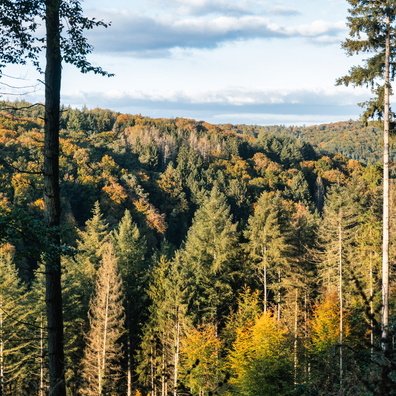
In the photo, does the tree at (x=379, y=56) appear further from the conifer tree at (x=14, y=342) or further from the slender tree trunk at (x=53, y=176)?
the conifer tree at (x=14, y=342)

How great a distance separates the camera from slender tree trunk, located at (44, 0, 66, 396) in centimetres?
643

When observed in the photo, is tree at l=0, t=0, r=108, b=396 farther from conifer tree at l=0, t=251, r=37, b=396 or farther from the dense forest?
conifer tree at l=0, t=251, r=37, b=396

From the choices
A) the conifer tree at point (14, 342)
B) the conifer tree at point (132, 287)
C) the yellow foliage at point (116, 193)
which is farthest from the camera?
the yellow foliage at point (116, 193)

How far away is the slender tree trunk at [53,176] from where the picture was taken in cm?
643

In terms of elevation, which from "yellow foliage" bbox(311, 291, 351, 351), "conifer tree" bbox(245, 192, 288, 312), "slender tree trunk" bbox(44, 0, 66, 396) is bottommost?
"yellow foliage" bbox(311, 291, 351, 351)

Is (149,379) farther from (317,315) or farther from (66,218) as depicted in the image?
(66,218)

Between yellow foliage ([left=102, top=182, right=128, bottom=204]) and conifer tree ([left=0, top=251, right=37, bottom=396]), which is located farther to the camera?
yellow foliage ([left=102, top=182, right=128, bottom=204])

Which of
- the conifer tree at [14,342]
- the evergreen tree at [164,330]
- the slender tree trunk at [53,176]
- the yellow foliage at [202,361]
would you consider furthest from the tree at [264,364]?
the slender tree trunk at [53,176]

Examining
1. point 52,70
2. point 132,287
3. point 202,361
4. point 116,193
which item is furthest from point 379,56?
point 116,193

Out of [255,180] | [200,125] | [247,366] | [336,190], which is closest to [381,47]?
[247,366]

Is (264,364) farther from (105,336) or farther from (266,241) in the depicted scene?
(266,241)

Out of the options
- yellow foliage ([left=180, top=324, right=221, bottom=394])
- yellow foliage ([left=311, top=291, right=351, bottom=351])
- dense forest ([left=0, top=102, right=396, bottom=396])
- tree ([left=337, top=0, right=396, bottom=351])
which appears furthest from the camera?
yellow foliage ([left=311, top=291, right=351, bottom=351])

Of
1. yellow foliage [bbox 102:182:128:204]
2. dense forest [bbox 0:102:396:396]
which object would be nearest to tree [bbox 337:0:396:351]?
dense forest [bbox 0:102:396:396]

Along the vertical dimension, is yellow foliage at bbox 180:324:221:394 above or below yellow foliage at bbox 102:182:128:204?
below
